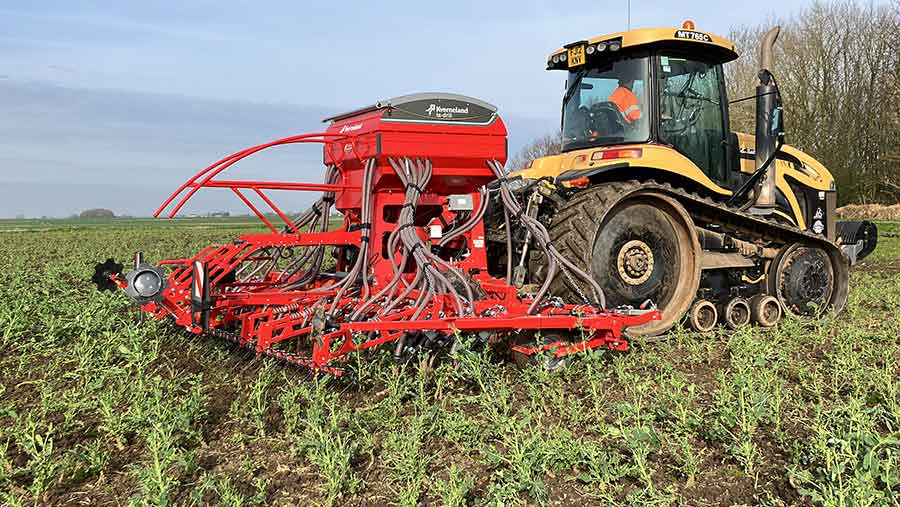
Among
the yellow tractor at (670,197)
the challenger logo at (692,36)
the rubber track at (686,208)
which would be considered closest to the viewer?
the rubber track at (686,208)

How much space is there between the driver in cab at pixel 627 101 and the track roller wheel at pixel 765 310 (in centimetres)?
212

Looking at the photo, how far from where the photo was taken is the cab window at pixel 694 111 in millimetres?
6391

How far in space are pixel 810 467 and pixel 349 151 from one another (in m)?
4.09

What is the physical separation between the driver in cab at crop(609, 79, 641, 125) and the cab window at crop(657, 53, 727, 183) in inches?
8.6

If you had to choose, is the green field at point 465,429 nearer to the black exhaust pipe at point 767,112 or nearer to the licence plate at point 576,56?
the black exhaust pipe at point 767,112

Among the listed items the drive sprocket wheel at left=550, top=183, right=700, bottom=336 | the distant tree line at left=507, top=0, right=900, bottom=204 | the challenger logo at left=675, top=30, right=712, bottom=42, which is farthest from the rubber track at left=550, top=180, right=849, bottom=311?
the distant tree line at left=507, top=0, right=900, bottom=204

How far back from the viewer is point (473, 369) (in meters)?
4.32

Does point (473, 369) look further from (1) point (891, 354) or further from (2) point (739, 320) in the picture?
(2) point (739, 320)

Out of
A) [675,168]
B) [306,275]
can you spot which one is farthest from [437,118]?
[675,168]

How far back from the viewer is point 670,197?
246 inches

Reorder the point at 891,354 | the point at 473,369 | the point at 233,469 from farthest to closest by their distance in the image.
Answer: the point at 891,354, the point at 473,369, the point at 233,469

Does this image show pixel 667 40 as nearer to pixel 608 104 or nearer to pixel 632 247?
Result: pixel 608 104

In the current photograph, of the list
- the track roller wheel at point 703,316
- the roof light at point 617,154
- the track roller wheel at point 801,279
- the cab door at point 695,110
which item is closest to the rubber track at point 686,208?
the track roller wheel at point 801,279

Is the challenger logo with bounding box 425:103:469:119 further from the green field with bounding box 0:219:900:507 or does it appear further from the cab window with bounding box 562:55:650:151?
the green field with bounding box 0:219:900:507
